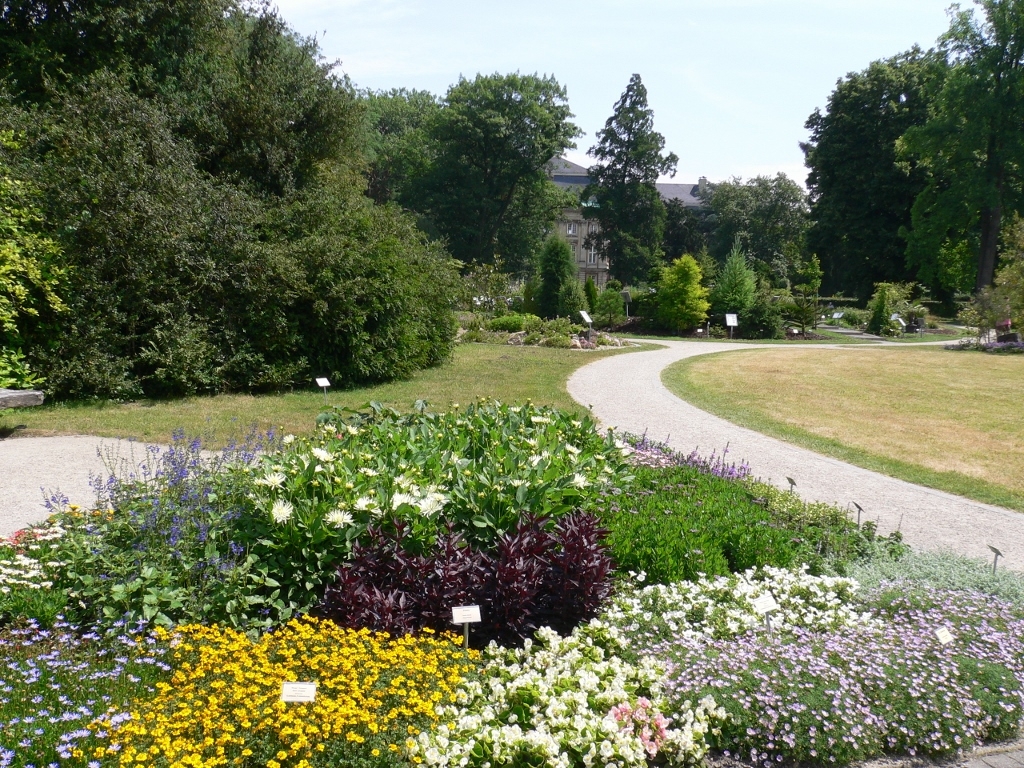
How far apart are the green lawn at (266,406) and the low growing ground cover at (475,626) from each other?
→ 2.70 m

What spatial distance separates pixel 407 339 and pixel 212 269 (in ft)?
11.9

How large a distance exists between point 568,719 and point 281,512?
1745mm

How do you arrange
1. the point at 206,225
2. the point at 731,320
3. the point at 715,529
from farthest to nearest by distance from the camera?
the point at 731,320 < the point at 206,225 < the point at 715,529

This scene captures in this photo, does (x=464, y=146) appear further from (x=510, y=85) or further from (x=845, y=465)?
(x=845, y=465)

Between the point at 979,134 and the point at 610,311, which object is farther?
the point at 979,134

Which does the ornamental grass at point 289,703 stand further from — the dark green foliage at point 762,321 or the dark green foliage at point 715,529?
the dark green foliage at point 762,321

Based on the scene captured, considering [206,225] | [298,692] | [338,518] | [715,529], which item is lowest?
[715,529]

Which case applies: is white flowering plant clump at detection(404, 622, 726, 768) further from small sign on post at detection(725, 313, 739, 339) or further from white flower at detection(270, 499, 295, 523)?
small sign on post at detection(725, 313, 739, 339)

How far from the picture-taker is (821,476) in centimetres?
820

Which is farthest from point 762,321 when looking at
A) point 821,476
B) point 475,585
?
point 475,585

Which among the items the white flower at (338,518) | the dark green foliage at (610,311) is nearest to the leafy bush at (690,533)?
the white flower at (338,518)

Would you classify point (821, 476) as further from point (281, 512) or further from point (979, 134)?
point (979, 134)

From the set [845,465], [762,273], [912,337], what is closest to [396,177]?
[762,273]

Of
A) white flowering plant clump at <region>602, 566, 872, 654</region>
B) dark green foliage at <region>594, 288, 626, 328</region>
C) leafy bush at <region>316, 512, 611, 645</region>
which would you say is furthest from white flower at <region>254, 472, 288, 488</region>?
dark green foliage at <region>594, 288, 626, 328</region>
